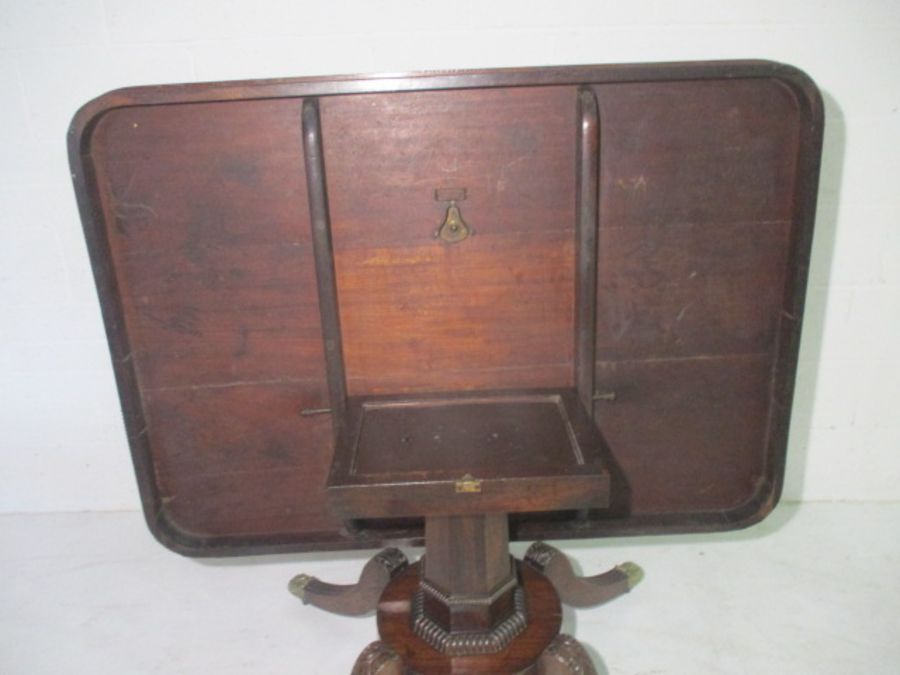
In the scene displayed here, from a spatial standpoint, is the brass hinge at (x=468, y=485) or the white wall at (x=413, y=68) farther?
the white wall at (x=413, y=68)

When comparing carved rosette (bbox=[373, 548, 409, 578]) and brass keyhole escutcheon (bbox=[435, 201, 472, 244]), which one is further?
carved rosette (bbox=[373, 548, 409, 578])

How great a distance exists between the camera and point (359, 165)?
1.33m

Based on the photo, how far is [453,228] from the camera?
1.36m

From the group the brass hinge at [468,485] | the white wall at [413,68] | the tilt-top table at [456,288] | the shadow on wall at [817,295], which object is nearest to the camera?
the brass hinge at [468,485]

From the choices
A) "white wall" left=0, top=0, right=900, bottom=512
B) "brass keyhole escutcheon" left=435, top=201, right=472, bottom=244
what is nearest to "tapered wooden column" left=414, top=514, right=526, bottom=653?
"brass keyhole escutcheon" left=435, top=201, right=472, bottom=244

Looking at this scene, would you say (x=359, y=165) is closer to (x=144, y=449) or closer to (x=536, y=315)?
(x=536, y=315)

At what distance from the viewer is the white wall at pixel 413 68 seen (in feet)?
4.94

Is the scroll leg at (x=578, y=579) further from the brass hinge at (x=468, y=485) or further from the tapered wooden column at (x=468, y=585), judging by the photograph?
the brass hinge at (x=468, y=485)

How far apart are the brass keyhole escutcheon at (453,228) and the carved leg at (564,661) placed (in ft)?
2.62

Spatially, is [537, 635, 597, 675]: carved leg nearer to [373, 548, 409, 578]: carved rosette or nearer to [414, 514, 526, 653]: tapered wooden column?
[414, 514, 526, 653]: tapered wooden column

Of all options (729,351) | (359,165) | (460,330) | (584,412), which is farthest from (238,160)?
(729,351)

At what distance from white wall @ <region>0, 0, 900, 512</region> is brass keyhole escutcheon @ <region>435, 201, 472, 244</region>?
1.30 ft

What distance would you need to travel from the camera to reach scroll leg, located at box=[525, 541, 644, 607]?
1.56m

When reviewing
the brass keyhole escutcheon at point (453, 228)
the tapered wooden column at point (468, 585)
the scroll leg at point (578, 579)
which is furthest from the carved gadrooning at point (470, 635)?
the brass keyhole escutcheon at point (453, 228)
